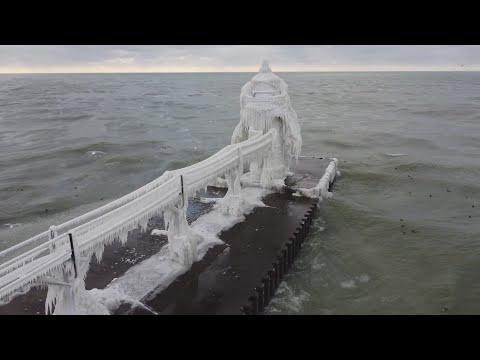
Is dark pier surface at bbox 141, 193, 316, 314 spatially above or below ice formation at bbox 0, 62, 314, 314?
below

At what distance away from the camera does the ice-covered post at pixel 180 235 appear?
19.9m

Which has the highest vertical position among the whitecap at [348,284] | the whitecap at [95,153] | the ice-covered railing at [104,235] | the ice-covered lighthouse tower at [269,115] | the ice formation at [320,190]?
the ice-covered lighthouse tower at [269,115]

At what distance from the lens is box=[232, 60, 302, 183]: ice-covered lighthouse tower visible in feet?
99.4

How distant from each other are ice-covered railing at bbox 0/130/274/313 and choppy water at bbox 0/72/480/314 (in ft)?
23.6

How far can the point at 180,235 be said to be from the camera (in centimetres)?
Answer: 2030

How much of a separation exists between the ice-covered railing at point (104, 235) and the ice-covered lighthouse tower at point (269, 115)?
5.10m

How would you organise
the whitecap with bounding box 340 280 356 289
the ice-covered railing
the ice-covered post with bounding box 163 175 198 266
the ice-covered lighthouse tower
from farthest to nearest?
the ice-covered lighthouse tower < the whitecap with bounding box 340 280 356 289 < the ice-covered post with bounding box 163 175 198 266 < the ice-covered railing

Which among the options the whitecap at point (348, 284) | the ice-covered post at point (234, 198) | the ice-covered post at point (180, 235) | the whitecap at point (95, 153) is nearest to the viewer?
the ice-covered post at point (180, 235)

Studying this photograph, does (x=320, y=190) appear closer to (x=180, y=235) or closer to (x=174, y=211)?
(x=180, y=235)

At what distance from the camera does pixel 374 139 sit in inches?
2707

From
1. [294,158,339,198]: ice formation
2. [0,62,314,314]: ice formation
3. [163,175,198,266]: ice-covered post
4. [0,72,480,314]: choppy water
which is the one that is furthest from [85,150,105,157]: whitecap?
[163,175,198,266]: ice-covered post

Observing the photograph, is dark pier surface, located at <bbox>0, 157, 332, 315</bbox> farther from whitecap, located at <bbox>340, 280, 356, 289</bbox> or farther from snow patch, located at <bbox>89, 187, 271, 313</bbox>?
whitecap, located at <bbox>340, 280, 356, 289</bbox>

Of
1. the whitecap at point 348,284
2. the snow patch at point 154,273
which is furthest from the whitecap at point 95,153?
the whitecap at point 348,284

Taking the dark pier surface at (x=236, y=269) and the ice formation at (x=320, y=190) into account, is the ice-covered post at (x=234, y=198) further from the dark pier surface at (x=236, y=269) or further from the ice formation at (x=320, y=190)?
the ice formation at (x=320, y=190)
